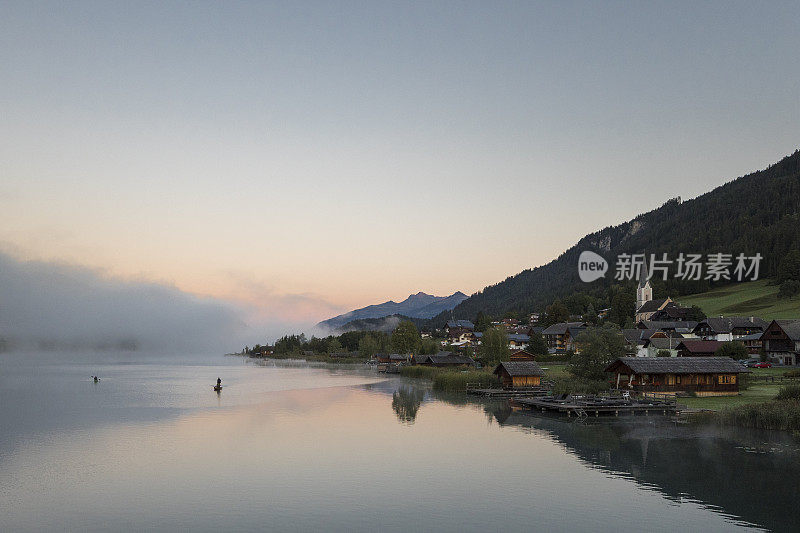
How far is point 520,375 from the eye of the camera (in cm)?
9119

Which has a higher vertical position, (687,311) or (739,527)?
(687,311)

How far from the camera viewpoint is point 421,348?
18438 cm

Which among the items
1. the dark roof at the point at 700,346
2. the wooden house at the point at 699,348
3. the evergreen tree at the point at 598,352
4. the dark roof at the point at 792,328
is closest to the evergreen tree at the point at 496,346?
the wooden house at the point at 699,348

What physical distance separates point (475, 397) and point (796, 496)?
186 ft

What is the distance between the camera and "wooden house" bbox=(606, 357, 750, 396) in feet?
244

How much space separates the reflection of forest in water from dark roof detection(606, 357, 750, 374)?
12413mm

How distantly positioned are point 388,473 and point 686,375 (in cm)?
5121

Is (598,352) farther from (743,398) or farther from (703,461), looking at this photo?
(703,461)

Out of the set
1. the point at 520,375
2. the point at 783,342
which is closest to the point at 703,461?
the point at 520,375

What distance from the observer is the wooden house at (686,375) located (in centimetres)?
7425

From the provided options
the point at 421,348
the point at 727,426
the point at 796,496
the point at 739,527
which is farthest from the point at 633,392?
the point at 421,348

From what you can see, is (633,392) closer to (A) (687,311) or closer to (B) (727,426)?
(B) (727,426)

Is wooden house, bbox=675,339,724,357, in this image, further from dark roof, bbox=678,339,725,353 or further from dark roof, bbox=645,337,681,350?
dark roof, bbox=645,337,681,350

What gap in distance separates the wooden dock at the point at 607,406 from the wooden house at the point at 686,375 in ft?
21.3
